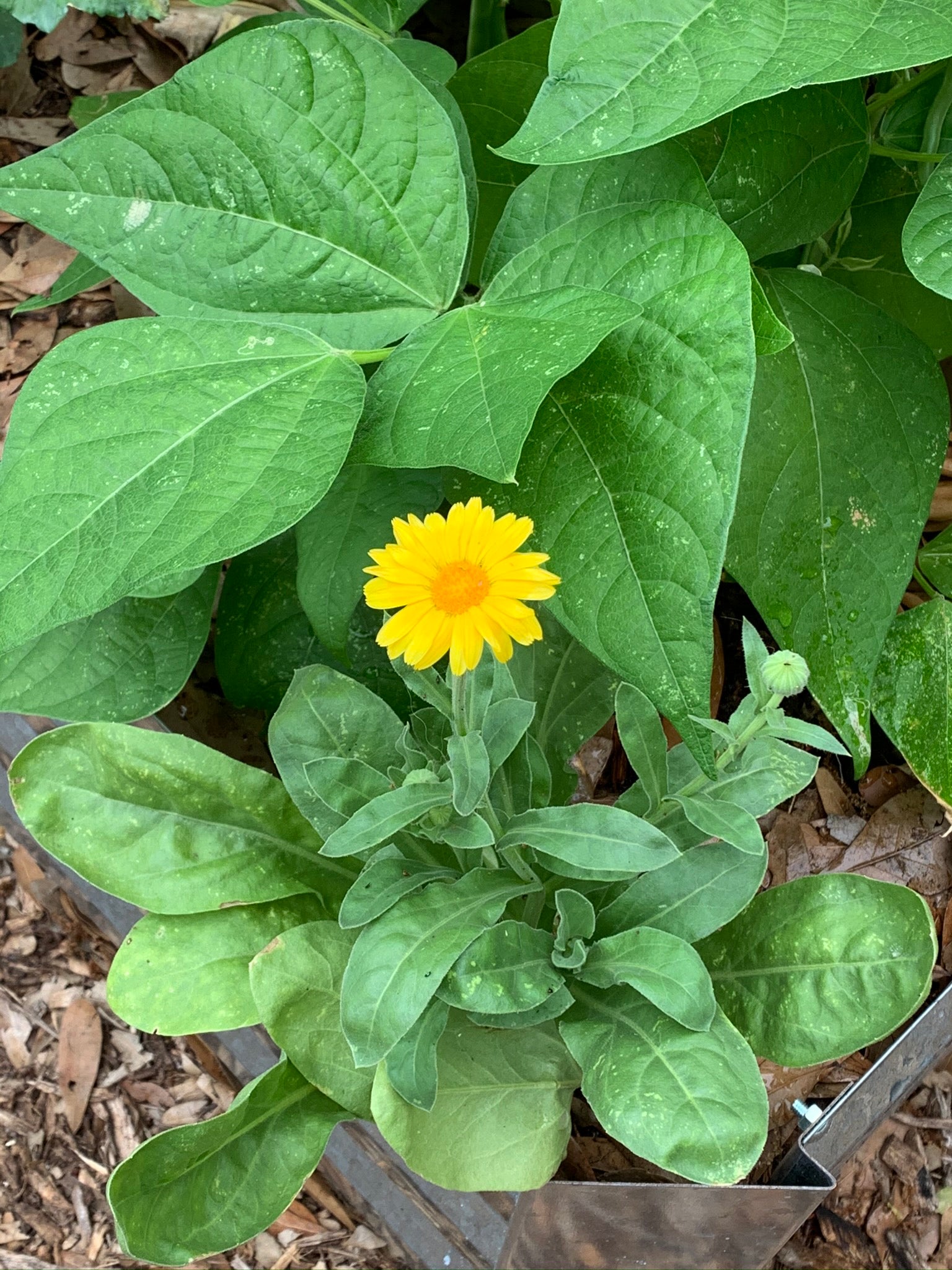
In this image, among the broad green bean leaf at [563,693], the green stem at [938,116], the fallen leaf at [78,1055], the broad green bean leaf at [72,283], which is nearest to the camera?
the green stem at [938,116]

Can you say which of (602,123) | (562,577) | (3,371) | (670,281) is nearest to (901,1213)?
(562,577)

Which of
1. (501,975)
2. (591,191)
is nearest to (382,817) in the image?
(501,975)

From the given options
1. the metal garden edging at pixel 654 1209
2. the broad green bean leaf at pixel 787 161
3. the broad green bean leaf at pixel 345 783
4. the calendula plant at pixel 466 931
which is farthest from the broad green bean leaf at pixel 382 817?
the broad green bean leaf at pixel 787 161

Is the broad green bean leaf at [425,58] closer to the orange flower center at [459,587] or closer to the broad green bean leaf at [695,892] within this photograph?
the orange flower center at [459,587]

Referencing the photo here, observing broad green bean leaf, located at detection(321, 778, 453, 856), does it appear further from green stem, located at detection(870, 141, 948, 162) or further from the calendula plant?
green stem, located at detection(870, 141, 948, 162)

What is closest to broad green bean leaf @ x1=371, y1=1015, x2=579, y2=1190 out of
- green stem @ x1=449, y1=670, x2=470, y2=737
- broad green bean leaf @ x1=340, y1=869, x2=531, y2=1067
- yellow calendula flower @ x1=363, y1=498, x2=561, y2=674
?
broad green bean leaf @ x1=340, y1=869, x2=531, y2=1067
